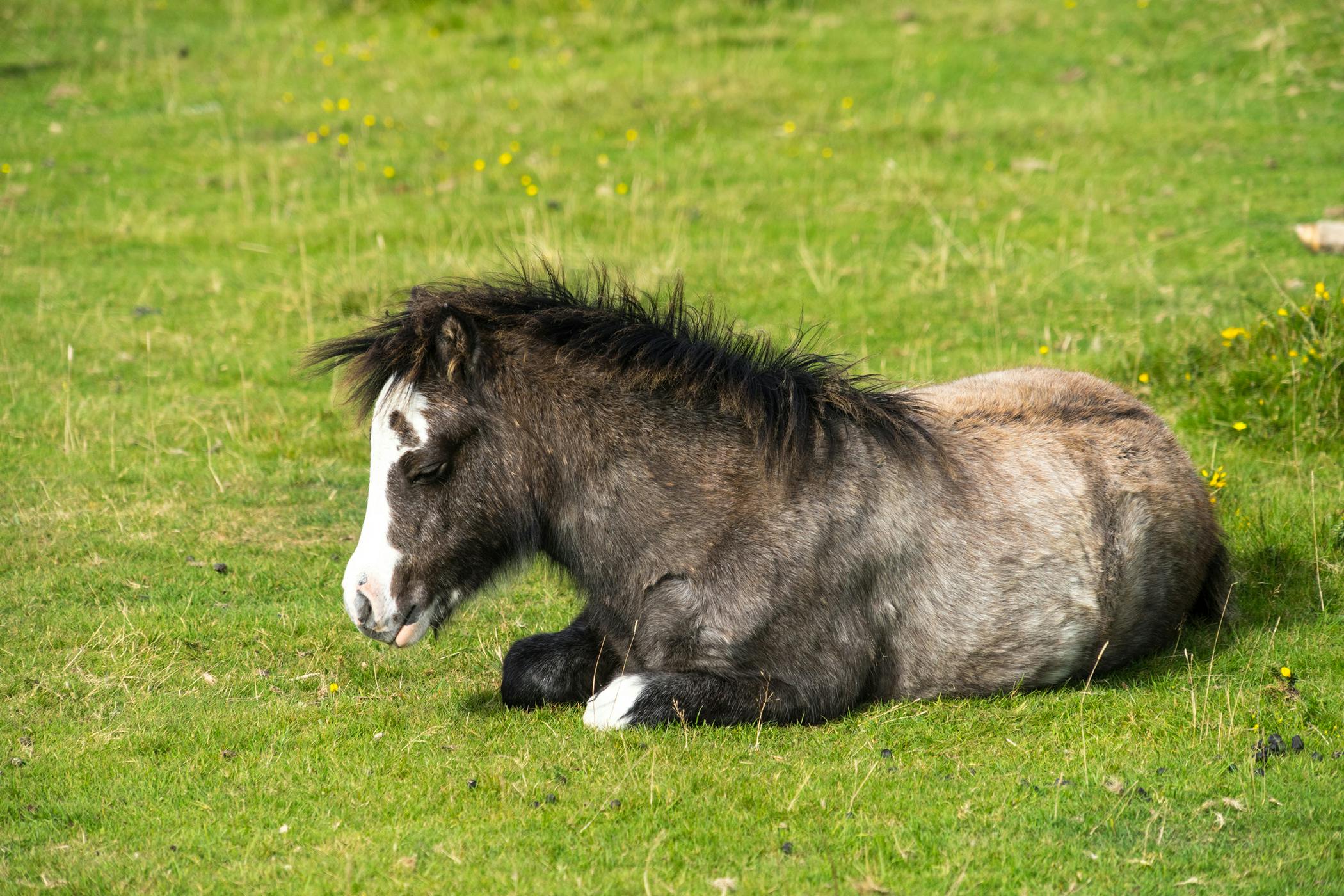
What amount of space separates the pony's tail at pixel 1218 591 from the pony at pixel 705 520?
851 mm

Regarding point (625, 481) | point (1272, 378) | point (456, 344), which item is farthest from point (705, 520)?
point (1272, 378)

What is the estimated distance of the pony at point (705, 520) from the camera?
6320 millimetres

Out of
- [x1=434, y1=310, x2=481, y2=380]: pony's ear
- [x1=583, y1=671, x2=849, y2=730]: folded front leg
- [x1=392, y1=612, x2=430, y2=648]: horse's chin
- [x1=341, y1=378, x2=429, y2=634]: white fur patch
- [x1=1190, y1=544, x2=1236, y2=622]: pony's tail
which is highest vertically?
[x1=434, y1=310, x2=481, y2=380]: pony's ear

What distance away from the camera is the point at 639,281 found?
→ 13719mm

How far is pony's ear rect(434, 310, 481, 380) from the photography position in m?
6.26

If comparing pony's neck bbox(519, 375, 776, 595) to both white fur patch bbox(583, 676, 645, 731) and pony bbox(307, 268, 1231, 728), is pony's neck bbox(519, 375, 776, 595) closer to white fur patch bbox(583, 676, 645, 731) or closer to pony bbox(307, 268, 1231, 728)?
pony bbox(307, 268, 1231, 728)

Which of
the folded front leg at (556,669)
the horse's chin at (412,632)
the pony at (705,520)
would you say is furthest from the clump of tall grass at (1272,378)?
the horse's chin at (412,632)

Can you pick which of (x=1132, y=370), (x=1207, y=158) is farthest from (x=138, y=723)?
Answer: (x=1207, y=158)

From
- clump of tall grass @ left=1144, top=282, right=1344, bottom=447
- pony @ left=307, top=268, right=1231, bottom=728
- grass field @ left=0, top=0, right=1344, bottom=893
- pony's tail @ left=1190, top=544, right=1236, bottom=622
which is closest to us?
grass field @ left=0, top=0, right=1344, bottom=893

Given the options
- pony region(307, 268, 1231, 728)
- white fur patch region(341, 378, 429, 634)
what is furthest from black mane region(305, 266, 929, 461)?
white fur patch region(341, 378, 429, 634)

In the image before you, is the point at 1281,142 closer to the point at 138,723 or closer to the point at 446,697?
the point at 446,697

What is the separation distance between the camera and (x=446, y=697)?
6906 mm

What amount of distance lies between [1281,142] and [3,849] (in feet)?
54.2

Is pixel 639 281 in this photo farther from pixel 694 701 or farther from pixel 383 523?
pixel 694 701
